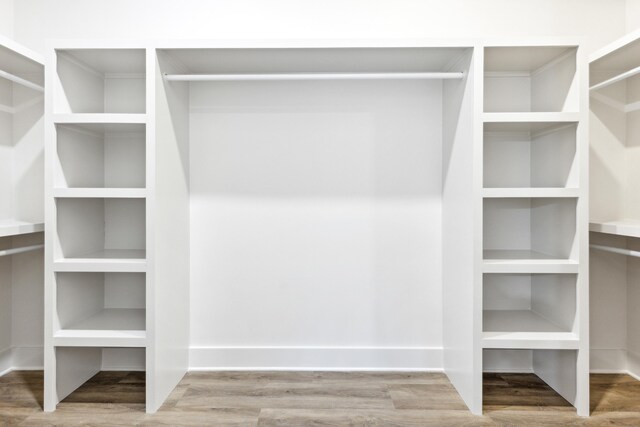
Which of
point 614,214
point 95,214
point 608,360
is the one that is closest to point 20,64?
point 95,214

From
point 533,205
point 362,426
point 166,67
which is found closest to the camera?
point 362,426

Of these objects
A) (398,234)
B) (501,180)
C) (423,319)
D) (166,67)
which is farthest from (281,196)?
(501,180)

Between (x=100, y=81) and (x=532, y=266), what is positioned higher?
(x=100, y=81)

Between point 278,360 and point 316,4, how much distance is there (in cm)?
193

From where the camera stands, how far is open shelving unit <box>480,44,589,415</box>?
6.36 feet

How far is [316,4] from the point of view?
2.46m

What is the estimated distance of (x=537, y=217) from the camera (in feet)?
7.76

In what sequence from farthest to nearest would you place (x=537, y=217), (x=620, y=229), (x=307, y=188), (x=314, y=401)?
(x=307, y=188) < (x=537, y=217) < (x=314, y=401) < (x=620, y=229)

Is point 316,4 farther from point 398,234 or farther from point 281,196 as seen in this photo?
point 398,234

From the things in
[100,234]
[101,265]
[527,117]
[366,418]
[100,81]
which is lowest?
[366,418]

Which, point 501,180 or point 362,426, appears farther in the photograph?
point 501,180

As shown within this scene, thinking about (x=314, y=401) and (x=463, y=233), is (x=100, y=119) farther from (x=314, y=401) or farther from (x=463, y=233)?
(x=463, y=233)

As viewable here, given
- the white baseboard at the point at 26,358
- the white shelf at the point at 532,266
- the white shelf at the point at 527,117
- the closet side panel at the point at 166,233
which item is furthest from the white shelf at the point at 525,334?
the white baseboard at the point at 26,358

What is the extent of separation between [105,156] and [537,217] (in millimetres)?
2308
